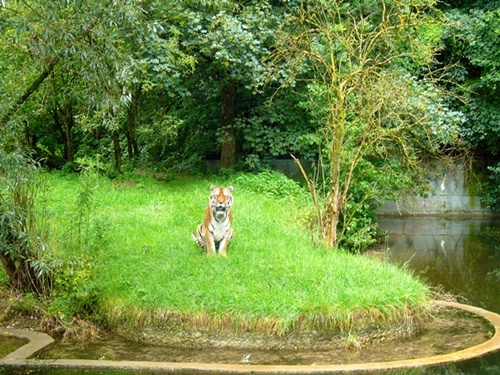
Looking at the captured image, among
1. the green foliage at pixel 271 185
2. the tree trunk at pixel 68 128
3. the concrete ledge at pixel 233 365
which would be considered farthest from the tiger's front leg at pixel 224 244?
the tree trunk at pixel 68 128

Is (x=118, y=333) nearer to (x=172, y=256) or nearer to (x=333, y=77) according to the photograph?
(x=172, y=256)

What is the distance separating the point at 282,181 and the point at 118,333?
8.14 m

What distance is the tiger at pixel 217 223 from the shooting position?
927 centimetres

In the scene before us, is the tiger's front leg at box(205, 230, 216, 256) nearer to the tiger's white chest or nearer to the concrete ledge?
the tiger's white chest

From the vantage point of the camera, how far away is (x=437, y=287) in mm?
10508

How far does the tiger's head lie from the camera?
9242 mm

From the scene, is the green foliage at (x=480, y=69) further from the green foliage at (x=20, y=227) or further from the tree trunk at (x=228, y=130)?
the green foliage at (x=20, y=227)

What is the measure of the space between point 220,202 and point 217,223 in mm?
346

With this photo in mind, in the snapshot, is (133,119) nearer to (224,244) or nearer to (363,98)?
(363,98)

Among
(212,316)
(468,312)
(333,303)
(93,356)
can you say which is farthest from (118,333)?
(468,312)

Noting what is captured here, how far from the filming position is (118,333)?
8367 millimetres

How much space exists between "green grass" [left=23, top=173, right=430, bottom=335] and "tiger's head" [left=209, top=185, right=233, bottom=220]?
2.14 ft

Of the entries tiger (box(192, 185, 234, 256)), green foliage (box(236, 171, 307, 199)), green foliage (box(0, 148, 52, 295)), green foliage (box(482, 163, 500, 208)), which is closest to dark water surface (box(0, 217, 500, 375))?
green foliage (box(482, 163, 500, 208))

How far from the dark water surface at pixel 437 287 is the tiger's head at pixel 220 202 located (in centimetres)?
215
